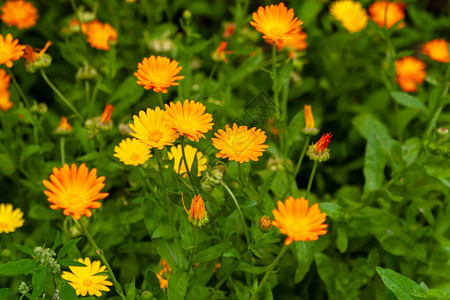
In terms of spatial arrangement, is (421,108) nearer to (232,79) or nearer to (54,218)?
(232,79)

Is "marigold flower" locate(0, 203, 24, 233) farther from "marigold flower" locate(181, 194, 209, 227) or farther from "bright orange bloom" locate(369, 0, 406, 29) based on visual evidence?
"bright orange bloom" locate(369, 0, 406, 29)

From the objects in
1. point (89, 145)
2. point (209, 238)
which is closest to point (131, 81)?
point (89, 145)

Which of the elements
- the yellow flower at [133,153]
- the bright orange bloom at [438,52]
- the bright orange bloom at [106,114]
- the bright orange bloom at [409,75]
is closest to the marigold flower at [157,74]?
→ the yellow flower at [133,153]

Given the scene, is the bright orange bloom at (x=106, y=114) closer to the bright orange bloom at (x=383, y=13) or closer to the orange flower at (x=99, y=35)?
the orange flower at (x=99, y=35)

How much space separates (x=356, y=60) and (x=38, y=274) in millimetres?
1858

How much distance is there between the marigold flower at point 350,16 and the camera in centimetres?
229

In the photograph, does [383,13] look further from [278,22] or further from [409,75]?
[278,22]

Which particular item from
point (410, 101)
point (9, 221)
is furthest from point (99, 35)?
point (410, 101)

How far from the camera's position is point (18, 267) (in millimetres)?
1127

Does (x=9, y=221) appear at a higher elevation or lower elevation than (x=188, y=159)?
lower

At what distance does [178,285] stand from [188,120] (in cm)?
41

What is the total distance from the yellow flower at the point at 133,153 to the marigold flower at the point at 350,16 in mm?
1354

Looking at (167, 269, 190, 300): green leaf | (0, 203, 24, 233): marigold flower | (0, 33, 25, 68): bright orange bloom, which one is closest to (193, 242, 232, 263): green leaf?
(167, 269, 190, 300): green leaf

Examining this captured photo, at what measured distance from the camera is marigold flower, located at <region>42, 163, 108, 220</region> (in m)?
1.05
